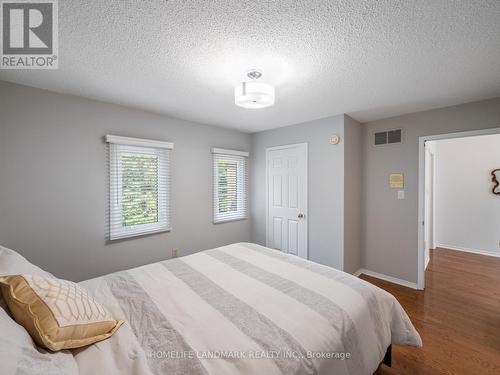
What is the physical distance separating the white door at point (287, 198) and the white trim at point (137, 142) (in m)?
1.75

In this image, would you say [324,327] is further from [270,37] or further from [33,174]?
[33,174]

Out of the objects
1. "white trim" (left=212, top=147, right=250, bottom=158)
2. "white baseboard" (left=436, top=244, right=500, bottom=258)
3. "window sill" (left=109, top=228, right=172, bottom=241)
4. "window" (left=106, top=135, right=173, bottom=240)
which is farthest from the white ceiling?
"white baseboard" (left=436, top=244, right=500, bottom=258)

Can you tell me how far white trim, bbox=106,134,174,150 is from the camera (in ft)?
7.97

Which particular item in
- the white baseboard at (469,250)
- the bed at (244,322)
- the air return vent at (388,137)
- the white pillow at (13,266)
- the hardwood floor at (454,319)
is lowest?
the hardwood floor at (454,319)

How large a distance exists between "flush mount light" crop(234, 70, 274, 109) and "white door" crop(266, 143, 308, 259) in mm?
1727

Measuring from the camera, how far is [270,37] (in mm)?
1357

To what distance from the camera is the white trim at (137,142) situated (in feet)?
7.97

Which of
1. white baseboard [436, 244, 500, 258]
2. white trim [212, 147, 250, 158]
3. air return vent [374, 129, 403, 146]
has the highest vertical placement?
air return vent [374, 129, 403, 146]

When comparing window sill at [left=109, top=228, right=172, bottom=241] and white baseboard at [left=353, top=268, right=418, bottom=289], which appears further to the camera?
white baseboard at [left=353, top=268, right=418, bottom=289]

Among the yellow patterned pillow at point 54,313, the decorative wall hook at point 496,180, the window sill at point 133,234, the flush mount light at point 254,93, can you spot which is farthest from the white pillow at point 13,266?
the decorative wall hook at point 496,180

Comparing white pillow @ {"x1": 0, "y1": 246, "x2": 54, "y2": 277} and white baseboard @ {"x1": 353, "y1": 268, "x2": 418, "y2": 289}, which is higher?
white pillow @ {"x1": 0, "y1": 246, "x2": 54, "y2": 277}

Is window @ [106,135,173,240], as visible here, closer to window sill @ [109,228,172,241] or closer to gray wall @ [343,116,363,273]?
window sill @ [109,228,172,241]

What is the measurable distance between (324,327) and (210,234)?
101 inches

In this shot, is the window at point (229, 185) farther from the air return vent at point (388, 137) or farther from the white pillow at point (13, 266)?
the white pillow at point (13, 266)
